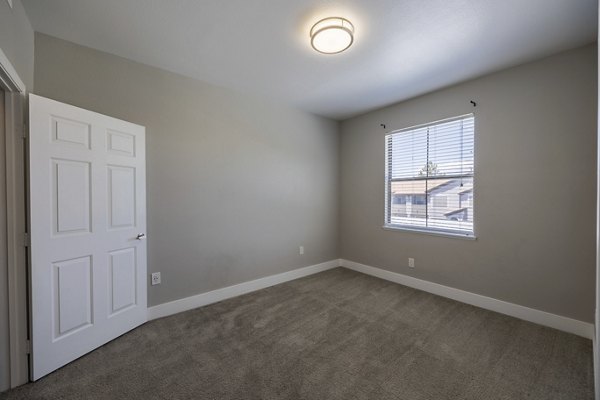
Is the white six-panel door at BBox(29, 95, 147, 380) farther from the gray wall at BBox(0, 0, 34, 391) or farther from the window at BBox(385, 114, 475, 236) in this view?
the window at BBox(385, 114, 475, 236)

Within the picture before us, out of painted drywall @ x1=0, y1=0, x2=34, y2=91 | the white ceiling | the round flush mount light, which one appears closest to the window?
the white ceiling

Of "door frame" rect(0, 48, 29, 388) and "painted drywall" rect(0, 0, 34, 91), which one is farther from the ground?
"painted drywall" rect(0, 0, 34, 91)

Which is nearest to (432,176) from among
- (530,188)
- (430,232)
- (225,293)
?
(430,232)

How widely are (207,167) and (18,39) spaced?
1.65 m

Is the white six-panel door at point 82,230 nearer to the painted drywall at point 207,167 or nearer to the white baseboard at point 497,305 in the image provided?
the painted drywall at point 207,167

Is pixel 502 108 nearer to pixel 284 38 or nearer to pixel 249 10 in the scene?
pixel 284 38

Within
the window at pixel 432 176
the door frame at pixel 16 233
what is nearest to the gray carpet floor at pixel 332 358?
the door frame at pixel 16 233

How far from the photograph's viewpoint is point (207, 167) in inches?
115

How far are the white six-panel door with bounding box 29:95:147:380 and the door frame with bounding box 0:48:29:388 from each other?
2.5 inches

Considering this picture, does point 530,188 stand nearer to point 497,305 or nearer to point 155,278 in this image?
point 497,305

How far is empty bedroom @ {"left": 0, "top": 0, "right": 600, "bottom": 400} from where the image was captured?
1705mm

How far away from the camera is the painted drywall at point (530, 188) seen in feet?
7.27

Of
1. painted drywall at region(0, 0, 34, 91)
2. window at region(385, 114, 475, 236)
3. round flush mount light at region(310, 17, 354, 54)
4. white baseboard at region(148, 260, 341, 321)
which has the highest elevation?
round flush mount light at region(310, 17, 354, 54)

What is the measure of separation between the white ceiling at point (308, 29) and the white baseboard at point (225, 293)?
2.52m
